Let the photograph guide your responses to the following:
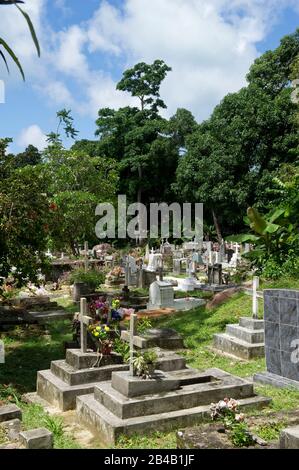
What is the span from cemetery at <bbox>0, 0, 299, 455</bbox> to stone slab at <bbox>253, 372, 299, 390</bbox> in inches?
0.9

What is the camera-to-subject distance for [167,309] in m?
15.5

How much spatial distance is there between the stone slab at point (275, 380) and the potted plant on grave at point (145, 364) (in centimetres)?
234

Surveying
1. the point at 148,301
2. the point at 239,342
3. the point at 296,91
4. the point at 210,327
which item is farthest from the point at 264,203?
the point at 239,342

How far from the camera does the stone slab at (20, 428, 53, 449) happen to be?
200 inches

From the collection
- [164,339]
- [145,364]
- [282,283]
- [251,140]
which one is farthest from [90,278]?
[251,140]

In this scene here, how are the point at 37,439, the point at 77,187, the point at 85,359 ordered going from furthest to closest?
the point at 77,187 → the point at 85,359 → the point at 37,439

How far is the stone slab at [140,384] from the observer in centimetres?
655

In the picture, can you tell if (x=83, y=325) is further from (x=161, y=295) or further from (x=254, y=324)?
(x=161, y=295)

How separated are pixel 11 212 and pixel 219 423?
5455mm

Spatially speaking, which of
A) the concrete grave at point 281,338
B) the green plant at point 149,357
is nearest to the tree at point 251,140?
the concrete grave at point 281,338

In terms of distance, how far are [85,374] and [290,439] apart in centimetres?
401

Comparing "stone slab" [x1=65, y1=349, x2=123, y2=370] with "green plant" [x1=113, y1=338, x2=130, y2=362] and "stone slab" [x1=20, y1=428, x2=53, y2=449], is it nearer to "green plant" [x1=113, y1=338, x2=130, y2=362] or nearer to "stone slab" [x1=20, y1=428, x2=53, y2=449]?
"green plant" [x1=113, y1=338, x2=130, y2=362]

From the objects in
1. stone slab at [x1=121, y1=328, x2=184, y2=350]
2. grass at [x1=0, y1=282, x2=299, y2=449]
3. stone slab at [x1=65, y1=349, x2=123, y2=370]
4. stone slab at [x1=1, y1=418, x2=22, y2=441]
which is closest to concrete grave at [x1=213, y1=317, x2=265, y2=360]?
grass at [x1=0, y1=282, x2=299, y2=449]

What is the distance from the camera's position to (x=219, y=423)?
5.79m
